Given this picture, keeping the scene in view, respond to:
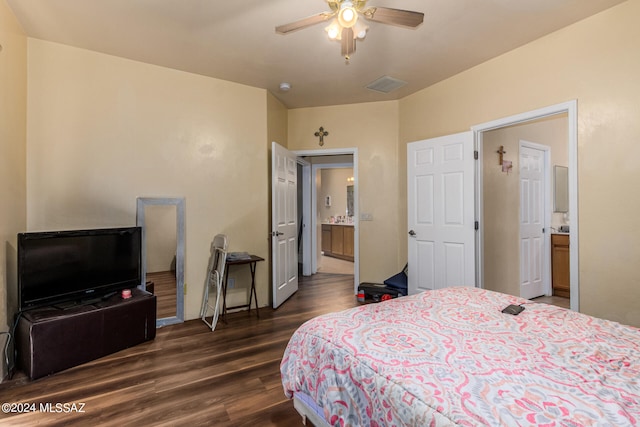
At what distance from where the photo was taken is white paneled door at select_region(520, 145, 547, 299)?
390 cm

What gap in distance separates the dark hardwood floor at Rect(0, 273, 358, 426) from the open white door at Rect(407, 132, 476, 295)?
1.75m

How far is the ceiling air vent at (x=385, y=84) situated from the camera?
3.42m

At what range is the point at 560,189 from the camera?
4.38 m

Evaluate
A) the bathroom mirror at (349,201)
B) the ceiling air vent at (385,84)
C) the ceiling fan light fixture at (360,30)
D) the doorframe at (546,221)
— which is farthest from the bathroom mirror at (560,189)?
the bathroom mirror at (349,201)

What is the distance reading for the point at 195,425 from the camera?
1.62 metres

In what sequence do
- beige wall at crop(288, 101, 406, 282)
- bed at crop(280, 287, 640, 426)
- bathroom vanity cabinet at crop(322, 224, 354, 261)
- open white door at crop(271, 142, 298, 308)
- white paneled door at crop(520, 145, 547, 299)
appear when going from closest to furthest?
bed at crop(280, 287, 640, 426), open white door at crop(271, 142, 298, 308), white paneled door at crop(520, 145, 547, 299), beige wall at crop(288, 101, 406, 282), bathroom vanity cabinet at crop(322, 224, 354, 261)

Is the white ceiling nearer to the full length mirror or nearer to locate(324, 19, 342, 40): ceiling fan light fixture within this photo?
locate(324, 19, 342, 40): ceiling fan light fixture

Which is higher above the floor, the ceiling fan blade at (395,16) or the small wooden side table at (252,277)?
the ceiling fan blade at (395,16)

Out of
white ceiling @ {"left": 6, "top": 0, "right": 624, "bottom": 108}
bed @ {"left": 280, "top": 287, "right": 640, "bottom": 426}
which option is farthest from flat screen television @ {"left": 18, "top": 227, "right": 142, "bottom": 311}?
bed @ {"left": 280, "top": 287, "right": 640, "bottom": 426}

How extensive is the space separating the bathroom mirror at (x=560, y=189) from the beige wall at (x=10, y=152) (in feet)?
19.5

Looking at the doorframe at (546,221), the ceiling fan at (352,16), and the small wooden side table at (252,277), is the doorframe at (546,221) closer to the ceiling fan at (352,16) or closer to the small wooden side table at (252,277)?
the ceiling fan at (352,16)

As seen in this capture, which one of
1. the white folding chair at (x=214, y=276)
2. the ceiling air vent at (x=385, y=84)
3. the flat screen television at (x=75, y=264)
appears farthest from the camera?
the ceiling air vent at (x=385, y=84)

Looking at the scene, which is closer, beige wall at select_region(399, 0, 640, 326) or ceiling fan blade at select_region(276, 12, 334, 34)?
ceiling fan blade at select_region(276, 12, 334, 34)

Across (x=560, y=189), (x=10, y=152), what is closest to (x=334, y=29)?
(x=10, y=152)
